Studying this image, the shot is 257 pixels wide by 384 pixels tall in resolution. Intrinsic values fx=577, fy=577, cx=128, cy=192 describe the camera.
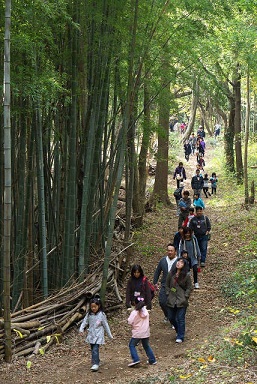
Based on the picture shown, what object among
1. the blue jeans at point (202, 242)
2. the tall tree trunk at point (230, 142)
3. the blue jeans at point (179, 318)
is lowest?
the blue jeans at point (179, 318)

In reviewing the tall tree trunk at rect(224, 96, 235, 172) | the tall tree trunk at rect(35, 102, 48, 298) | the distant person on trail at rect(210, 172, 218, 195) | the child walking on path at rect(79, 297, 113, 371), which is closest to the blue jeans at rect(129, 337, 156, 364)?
the child walking on path at rect(79, 297, 113, 371)

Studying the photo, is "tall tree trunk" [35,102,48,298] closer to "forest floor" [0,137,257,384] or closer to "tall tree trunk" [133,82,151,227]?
"forest floor" [0,137,257,384]

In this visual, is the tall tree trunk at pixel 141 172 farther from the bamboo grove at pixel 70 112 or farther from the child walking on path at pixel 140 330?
the child walking on path at pixel 140 330

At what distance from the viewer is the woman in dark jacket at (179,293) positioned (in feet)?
21.8

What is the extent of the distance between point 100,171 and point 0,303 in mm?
2729

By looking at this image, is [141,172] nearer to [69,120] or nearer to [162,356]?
[69,120]

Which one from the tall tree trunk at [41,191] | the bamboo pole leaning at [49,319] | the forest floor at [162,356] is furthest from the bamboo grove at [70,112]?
the forest floor at [162,356]

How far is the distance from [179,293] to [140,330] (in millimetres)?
966

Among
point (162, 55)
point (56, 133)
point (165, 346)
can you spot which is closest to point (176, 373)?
point (165, 346)

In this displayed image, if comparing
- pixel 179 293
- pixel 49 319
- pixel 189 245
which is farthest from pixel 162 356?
pixel 189 245

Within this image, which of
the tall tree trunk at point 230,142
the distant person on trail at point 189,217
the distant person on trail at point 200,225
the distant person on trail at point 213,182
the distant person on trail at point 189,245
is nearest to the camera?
the distant person on trail at point 189,245

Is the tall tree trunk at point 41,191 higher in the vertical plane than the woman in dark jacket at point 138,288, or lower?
higher

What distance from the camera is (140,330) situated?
5.86 m

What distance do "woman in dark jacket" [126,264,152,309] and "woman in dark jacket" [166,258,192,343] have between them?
389 mm
